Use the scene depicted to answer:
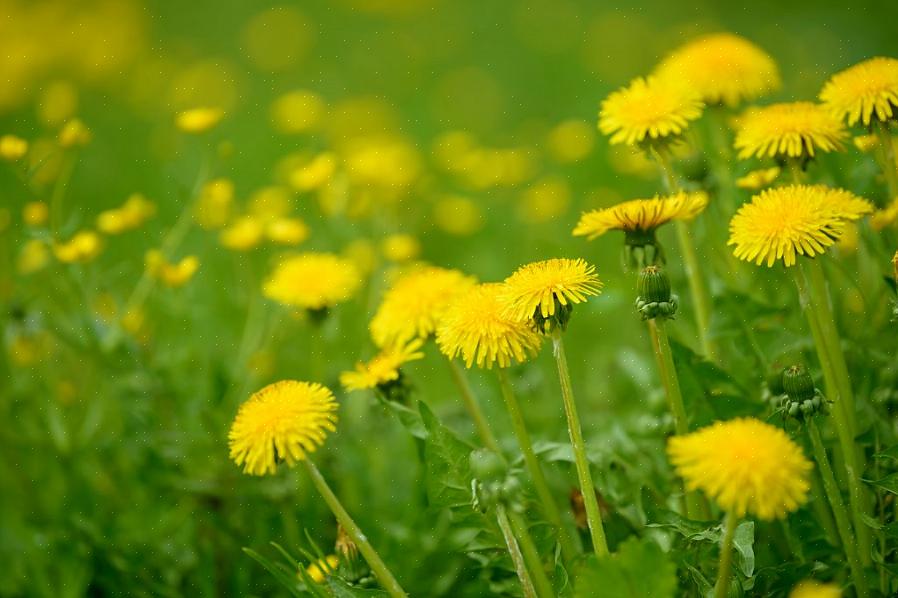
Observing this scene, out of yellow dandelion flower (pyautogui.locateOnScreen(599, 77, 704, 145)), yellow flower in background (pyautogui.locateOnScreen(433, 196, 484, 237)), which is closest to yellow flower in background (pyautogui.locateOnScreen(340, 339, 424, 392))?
yellow dandelion flower (pyautogui.locateOnScreen(599, 77, 704, 145))

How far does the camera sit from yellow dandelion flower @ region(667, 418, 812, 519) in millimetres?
978

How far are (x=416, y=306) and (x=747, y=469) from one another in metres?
0.75

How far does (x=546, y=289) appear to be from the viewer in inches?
48.4

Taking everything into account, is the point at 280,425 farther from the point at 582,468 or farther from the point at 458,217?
the point at 458,217

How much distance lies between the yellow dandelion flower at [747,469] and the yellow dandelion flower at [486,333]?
1.15ft

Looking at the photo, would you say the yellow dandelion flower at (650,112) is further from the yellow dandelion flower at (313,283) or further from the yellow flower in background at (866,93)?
the yellow dandelion flower at (313,283)

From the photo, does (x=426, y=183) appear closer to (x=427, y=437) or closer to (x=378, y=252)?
(x=378, y=252)

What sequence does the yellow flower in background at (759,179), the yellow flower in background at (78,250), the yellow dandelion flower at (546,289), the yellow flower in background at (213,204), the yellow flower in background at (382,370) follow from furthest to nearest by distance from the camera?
the yellow flower in background at (213,204) → the yellow flower in background at (78,250) → the yellow flower in background at (759,179) → the yellow flower in background at (382,370) → the yellow dandelion flower at (546,289)

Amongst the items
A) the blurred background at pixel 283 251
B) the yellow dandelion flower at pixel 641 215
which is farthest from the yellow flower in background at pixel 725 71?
the yellow dandelion flower at pixel 641 215

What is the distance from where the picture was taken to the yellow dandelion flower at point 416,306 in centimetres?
156

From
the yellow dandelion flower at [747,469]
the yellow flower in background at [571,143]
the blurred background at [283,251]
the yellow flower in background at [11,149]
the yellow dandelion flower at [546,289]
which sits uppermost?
the yellow dandelion flower at [546,289]

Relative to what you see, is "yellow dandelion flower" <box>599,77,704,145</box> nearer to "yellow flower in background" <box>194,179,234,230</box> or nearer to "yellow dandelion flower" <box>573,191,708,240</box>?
"yellow dandelion flower" <box>573,191,708,240</box>

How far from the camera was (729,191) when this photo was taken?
1.83 meters

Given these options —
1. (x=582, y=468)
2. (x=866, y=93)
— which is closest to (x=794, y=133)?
(x=866, y=93)
